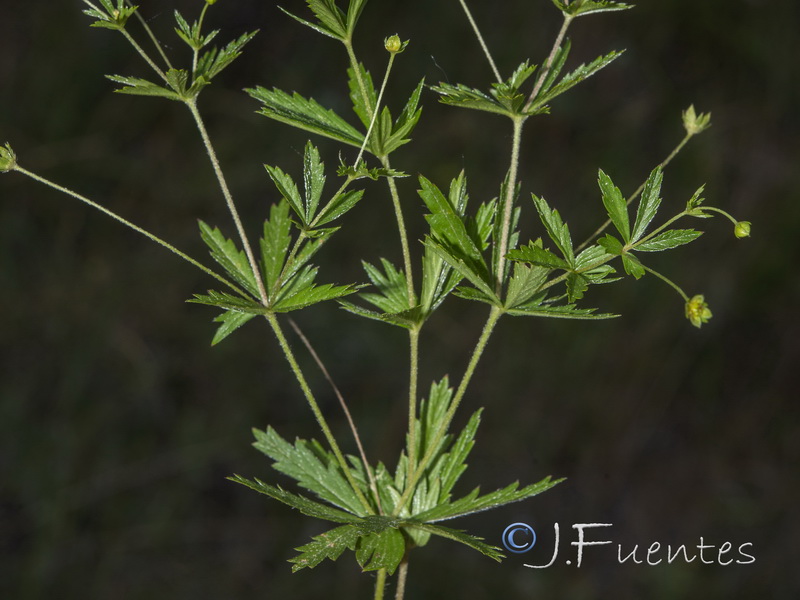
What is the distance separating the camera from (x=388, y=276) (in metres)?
1.59

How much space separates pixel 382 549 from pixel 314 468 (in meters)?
0.29

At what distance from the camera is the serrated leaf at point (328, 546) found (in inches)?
52.0

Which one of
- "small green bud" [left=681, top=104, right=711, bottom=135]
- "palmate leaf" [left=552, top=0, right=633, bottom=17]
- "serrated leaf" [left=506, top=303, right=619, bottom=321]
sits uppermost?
"palmate leaf" [left=552, top=0, right=633, bottom=17]

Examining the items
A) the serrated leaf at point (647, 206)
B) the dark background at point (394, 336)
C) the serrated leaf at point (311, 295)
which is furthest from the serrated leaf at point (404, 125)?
the dark background at point (394, 336)

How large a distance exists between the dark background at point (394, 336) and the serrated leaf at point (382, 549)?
3.14 m

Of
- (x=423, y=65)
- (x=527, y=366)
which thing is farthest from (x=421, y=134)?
(x=527, y=366)

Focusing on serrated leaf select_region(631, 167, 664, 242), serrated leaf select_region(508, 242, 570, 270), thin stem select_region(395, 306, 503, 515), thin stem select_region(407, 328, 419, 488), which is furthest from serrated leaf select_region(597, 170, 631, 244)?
thin stem select_region(407, 328, 419, 488)

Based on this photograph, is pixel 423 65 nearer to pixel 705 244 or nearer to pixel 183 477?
pixel 705 244

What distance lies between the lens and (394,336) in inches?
202

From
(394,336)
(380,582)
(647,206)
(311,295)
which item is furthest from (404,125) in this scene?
(394,336)

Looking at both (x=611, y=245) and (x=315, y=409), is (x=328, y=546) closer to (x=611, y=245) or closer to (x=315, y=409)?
(x=315, y=409)

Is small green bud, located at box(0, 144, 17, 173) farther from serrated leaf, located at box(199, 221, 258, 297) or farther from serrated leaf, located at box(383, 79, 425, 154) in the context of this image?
serrated leaf, located at box(383, 79, 425, 154)

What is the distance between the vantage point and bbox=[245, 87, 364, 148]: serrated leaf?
1.46 m

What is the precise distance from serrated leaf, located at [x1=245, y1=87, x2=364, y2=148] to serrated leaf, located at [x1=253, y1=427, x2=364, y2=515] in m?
0.57
